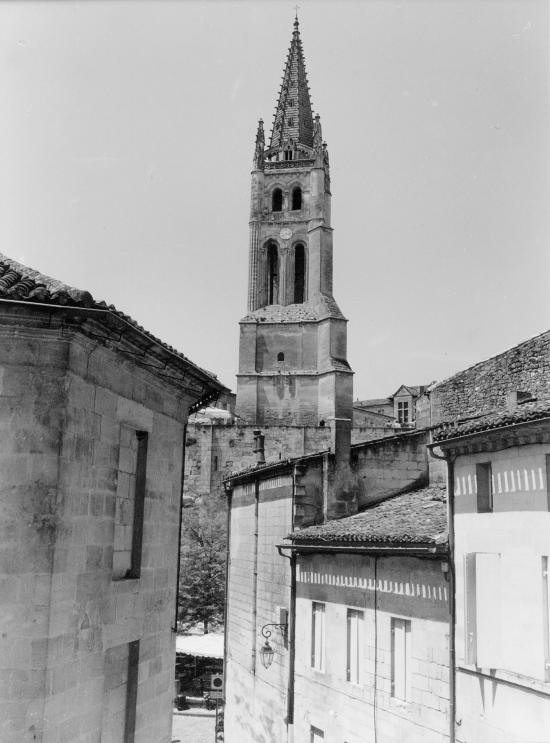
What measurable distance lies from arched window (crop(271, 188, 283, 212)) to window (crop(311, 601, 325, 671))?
47.4 m

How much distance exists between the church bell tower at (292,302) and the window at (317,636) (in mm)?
34817

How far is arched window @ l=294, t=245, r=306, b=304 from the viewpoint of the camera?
193 ft

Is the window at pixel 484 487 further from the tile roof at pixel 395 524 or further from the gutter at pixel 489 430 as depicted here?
the tile roof at pixel 395 524

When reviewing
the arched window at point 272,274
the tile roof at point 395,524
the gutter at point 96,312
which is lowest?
the tile roof at point 395,524

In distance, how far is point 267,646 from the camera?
18219 mm

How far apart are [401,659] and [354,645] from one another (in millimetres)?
1712

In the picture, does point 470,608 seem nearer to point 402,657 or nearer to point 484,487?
point 484,487

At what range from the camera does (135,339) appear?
8555mm

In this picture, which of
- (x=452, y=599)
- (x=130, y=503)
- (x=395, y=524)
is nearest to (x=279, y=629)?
(x=395, y=524)

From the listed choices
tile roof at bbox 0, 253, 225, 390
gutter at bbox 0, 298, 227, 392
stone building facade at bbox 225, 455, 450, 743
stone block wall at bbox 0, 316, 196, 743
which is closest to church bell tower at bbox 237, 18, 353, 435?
stone building facade at bbox 225, 455, 450, 743

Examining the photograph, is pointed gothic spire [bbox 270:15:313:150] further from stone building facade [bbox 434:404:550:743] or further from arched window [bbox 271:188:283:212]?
stone building facade [bbox 434:404:550:743]

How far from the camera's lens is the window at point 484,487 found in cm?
1162

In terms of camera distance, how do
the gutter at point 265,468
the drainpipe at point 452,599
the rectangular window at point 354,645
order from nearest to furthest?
the drainpipe at point 452,599, the rectangular window at point 354,645, the gutter at point 265,468

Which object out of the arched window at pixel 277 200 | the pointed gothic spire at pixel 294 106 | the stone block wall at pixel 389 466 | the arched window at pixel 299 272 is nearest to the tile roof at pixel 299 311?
the arched window at pixel 299 272
